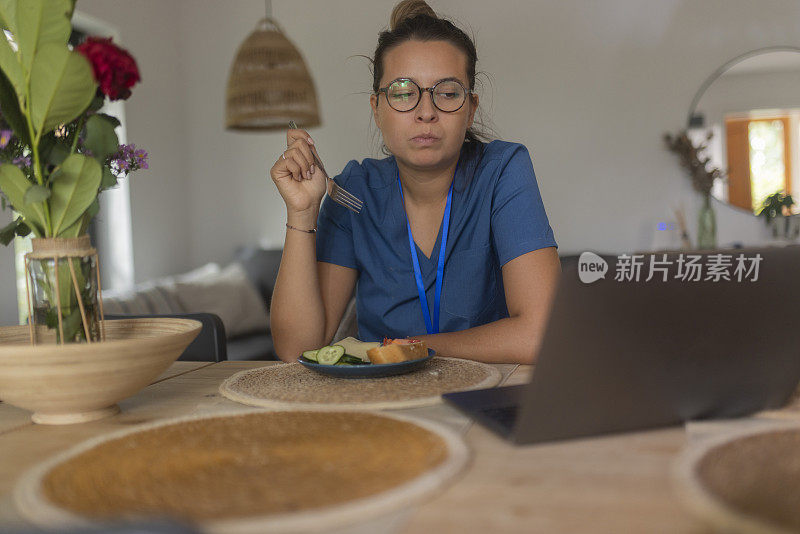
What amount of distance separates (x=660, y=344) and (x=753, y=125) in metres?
3.64

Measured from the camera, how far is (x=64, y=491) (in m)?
0.54

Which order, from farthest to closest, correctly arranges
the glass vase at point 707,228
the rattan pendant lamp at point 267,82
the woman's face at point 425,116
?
the glass vase at point 707,228, the rattan pendant lamp at point 267,82, the woman's face at point 425,116

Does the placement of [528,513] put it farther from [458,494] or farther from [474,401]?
[474,401]

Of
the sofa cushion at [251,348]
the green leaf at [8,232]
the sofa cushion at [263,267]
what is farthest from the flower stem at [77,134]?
the sofa cushion at [263,267]

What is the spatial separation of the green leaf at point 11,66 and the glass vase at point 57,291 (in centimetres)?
17

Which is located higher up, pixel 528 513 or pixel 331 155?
pixel 331 155

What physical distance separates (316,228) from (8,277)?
1977mm

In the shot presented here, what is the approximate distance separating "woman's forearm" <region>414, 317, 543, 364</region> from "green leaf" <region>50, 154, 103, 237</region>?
0.60 m

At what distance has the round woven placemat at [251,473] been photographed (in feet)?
1.58

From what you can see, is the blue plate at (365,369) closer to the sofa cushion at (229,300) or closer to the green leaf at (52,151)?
the green leaf at (52,151)

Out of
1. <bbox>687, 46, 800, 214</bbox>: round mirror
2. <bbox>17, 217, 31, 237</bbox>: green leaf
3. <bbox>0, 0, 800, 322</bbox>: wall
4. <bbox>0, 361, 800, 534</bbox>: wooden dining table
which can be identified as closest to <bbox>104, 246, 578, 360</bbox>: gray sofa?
<bbox>0, 0, 800, 322</bbox>: wall

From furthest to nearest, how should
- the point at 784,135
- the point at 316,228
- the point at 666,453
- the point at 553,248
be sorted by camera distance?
1. the point at 784,135
2. the point at 316,228
3. the point at 553,248
4. the point at 666,453

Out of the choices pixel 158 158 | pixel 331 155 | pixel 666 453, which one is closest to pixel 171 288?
pixel 158 158

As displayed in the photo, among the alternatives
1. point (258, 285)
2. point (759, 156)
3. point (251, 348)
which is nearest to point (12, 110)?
point (251, 348)
